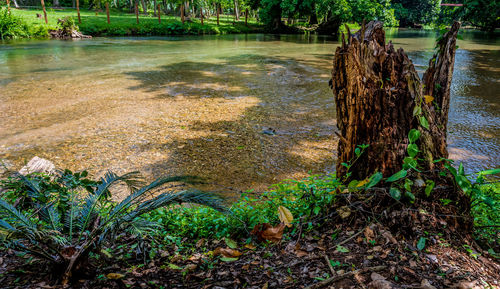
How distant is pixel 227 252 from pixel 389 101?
1668 mm

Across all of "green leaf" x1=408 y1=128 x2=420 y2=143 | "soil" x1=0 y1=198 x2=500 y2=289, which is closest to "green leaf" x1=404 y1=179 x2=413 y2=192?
"soil" x1=0 y1=198 x2=500 y2=289

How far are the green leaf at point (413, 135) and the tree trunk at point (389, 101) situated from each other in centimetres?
14

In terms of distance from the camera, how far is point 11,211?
212 centimetres

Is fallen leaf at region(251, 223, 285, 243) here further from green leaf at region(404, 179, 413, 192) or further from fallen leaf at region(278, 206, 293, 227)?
green leaf at region(404, 179, 413, 192)

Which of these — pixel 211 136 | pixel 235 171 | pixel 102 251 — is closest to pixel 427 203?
pixel 102 251

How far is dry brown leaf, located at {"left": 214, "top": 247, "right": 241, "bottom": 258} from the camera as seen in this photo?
231 centimetres

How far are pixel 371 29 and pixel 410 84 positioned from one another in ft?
1.81

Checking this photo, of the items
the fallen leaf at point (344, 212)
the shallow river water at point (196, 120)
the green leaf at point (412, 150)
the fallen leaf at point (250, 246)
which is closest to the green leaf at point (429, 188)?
the green leaf at point (412, 150)

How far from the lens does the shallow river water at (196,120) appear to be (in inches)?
187

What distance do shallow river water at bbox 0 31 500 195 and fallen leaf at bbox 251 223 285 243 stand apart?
1.50 m

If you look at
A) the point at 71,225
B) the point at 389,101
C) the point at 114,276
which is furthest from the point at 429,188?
the point at 71,225

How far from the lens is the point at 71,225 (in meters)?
2.22

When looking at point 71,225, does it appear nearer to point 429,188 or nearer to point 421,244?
point 421,244

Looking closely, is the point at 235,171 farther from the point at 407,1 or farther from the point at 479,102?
the point at 407,1
